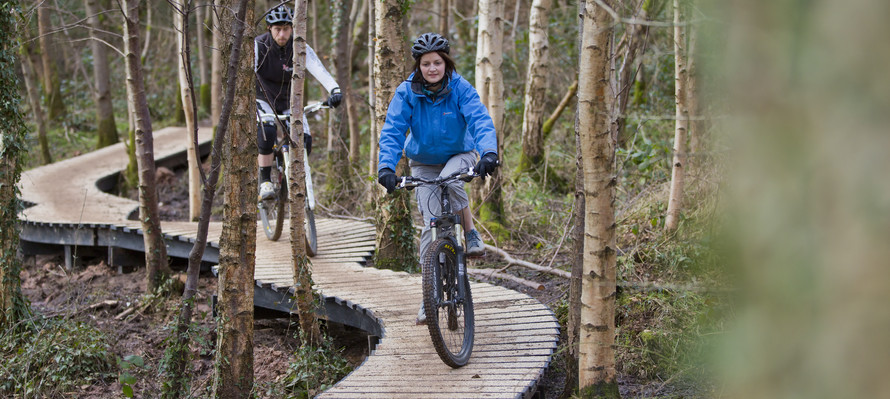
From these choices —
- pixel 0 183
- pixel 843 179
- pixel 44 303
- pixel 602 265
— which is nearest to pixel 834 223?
pixel 843 179

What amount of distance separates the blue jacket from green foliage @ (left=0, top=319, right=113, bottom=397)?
11.6 ft

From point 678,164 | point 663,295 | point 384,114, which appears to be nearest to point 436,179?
point 663,295

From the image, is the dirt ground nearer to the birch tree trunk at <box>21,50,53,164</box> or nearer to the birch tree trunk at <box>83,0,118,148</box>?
the birch tree trunk at <box>21,50,53,164</box>

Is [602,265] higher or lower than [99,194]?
higher

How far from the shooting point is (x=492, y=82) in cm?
857

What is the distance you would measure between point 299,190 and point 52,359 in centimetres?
287

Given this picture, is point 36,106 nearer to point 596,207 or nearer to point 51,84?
point 51,84

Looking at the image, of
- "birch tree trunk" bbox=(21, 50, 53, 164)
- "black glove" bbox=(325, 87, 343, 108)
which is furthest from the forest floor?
"birch tree trunk" bbox=(21, 50, 53, 164)

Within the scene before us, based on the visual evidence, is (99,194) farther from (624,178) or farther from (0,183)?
(624,178)

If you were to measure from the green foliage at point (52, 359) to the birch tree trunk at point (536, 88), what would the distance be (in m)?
5.66

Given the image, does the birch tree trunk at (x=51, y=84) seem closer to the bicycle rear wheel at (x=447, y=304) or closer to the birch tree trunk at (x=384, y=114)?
the birch tree trunk at (x=384, y=114)

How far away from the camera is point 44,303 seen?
336 inches

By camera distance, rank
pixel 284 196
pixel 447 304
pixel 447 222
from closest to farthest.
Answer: pixel 447 304
pixel 447 222
pixel 284 196

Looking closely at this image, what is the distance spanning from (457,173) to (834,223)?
133 inches
